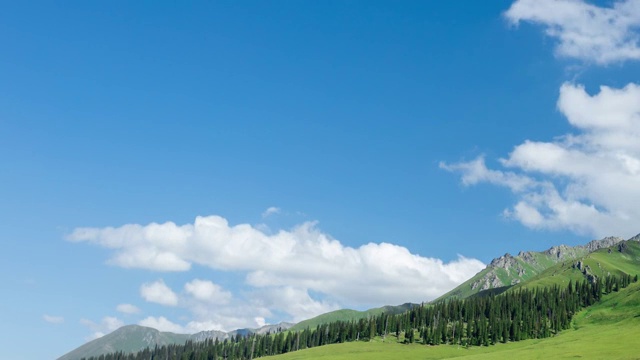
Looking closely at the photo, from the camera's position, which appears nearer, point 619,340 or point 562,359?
point 562,359

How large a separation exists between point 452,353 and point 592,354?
239ft

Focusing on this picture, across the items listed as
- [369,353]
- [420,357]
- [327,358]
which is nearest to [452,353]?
[420,357]

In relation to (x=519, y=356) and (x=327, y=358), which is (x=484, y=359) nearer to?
(x=519, y=356)

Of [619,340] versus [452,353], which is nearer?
[619,340]

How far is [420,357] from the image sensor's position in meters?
186

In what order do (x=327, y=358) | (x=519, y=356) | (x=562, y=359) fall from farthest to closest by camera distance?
1. (x=327, y=358)
2. (x=519, y=356)
3. (x=562, y=359)

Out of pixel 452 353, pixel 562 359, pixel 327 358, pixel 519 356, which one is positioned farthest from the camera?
pixel 452 353

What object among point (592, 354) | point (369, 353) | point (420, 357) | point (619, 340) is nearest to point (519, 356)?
point (592, 354)

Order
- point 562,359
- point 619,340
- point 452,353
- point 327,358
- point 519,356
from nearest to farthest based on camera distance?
1. point 562,359
2. point 519,356
3. point 619,340
4. point 327,358
5. point 452,353

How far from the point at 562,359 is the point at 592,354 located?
8525 millimetres

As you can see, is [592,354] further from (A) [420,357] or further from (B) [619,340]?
(A) [420,357]

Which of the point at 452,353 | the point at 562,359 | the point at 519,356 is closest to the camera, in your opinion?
the point at 562,359

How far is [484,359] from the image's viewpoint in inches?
5561

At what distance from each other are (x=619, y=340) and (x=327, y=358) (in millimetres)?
85243
